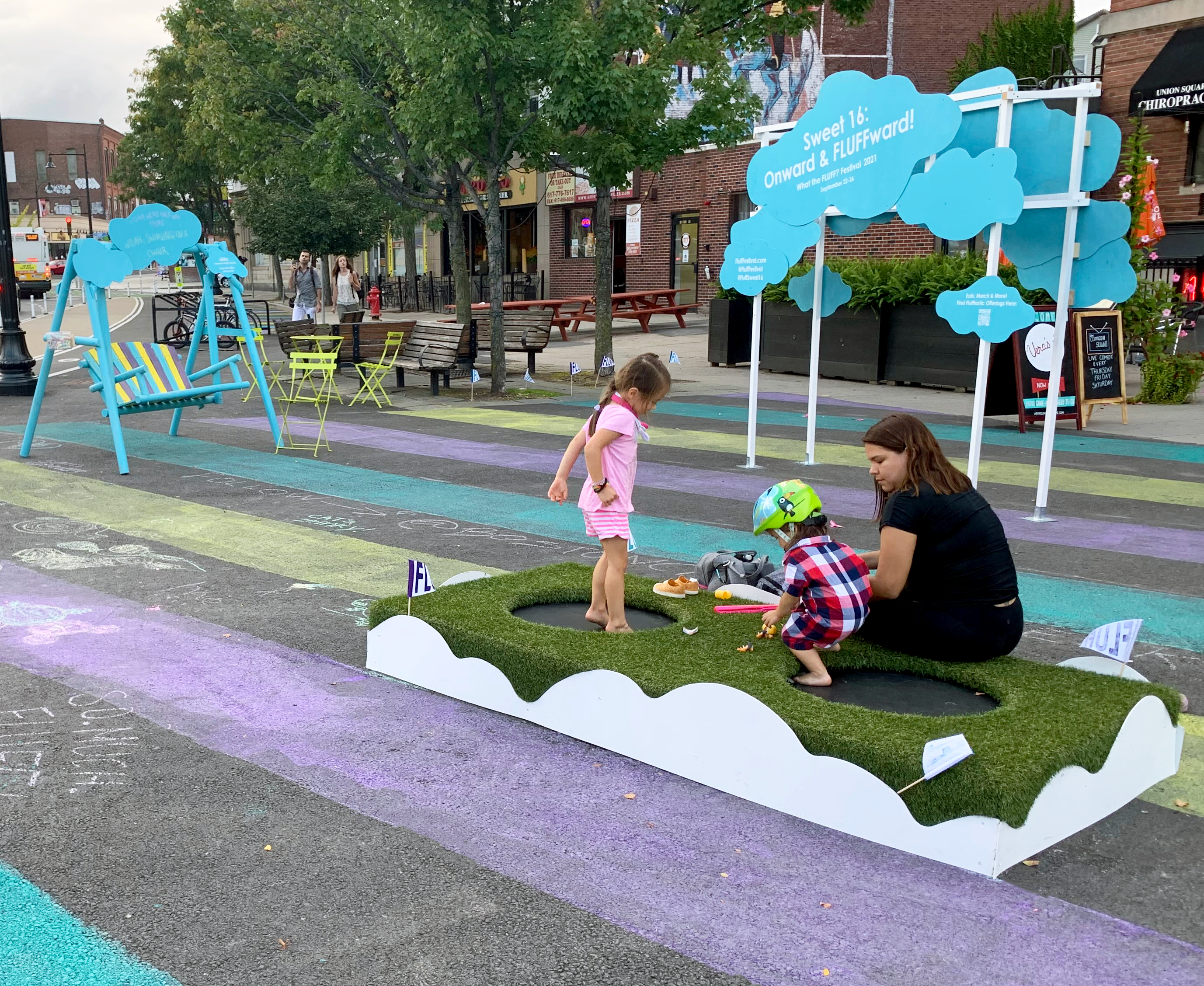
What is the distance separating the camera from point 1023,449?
12328 millimetres

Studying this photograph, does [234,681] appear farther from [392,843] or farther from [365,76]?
[365,76]

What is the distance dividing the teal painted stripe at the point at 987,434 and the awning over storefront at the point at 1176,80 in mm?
11127

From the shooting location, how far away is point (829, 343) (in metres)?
19.4

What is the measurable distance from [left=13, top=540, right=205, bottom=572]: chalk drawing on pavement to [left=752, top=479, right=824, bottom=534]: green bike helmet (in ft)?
13.7

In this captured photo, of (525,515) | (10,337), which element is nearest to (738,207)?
(10,337)

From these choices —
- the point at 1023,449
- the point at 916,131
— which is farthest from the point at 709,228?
the point at 916,131

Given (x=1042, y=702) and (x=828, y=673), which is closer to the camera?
(x=1042, y=702)

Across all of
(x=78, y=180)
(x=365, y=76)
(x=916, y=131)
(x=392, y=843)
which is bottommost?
(x=392, y=843)

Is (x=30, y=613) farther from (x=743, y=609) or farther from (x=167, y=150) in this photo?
(x=167, y=150)

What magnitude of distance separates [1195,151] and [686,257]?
14284 mm

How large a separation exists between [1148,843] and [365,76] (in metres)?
18.0

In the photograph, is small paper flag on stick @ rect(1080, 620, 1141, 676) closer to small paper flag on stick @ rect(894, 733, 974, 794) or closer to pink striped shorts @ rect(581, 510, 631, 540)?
small paper flag on stick @ rect(894, 733, 974, 794)

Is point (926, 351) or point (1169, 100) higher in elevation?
point (1169, 100)

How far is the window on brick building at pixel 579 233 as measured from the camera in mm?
36609
